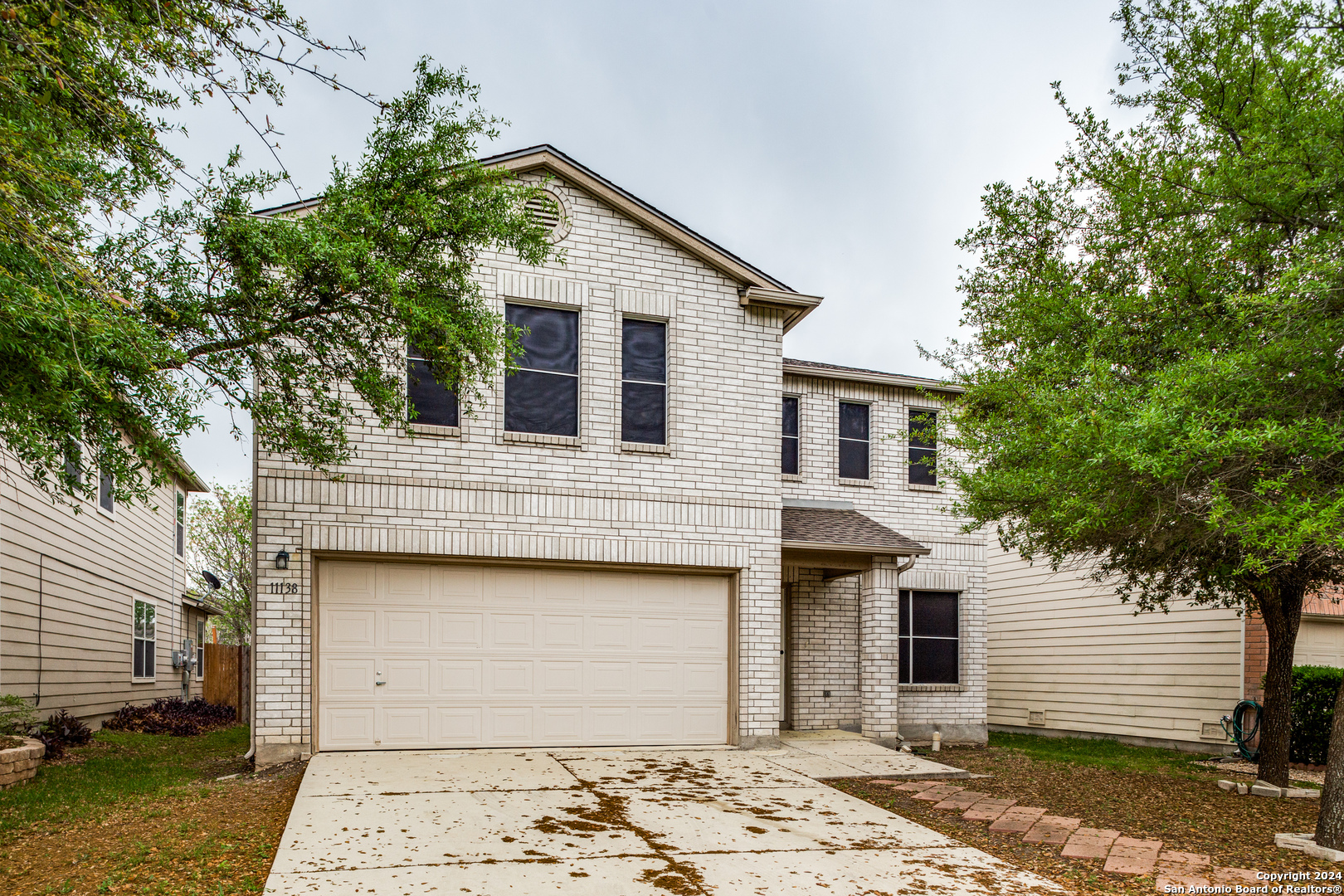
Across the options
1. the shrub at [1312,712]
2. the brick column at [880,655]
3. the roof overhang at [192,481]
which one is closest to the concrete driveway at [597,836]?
the brick column at [880,655]

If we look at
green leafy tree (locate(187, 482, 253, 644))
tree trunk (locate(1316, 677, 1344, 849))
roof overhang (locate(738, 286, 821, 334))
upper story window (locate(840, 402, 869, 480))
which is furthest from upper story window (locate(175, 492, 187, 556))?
tree trunk (locate(1316, 677, 1344, 849))

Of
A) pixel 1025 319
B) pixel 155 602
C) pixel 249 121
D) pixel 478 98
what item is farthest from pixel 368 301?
pixel 155 602

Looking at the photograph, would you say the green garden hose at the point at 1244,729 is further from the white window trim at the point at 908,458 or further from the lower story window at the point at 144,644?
the lower story window at the point at 144,644

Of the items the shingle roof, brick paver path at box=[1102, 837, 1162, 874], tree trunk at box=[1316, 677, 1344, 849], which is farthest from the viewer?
the shingle roof

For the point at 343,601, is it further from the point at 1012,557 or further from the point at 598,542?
the point at 1012,557

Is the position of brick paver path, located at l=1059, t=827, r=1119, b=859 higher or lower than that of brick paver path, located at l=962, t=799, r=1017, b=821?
higher

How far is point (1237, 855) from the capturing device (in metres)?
7.12

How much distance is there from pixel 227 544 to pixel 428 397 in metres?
18.2

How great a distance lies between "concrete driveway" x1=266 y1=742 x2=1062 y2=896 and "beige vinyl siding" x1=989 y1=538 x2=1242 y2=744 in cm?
885

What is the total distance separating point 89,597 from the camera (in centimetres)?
1511

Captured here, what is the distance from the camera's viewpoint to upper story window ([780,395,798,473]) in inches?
570

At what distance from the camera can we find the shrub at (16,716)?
10570 millimetres

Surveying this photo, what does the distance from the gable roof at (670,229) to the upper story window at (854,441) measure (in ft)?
9.76

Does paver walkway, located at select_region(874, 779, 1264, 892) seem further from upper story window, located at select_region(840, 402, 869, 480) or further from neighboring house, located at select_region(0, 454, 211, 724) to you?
neighboring house, located at select_region(0, 454, 211, 724)
